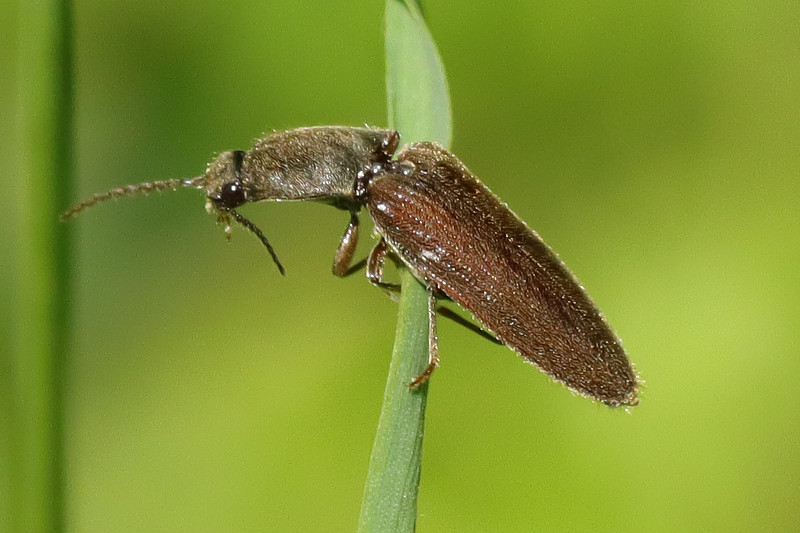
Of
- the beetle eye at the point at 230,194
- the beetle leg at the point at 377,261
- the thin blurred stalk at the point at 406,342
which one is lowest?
the thin blurred stalk at the point at 406,342

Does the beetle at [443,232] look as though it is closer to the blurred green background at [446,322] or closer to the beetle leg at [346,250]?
the beetle leg at [346,250]

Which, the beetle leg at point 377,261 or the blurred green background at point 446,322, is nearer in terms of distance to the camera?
the beetle leg at point 377,261

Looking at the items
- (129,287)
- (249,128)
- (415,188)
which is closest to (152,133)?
(249,128)

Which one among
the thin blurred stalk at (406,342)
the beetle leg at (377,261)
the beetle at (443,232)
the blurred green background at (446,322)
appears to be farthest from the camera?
the blurred green background at (446,322)

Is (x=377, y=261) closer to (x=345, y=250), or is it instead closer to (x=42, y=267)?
(x=345, y=250)

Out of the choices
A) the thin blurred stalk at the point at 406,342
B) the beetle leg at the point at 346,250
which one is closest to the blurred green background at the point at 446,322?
the beetle leg at the point at 346,250

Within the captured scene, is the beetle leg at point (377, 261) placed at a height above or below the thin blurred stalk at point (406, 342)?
above

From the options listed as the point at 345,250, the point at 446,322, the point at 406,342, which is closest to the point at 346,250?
the point at 345,250

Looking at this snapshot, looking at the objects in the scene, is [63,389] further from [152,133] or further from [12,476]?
[152,133]
